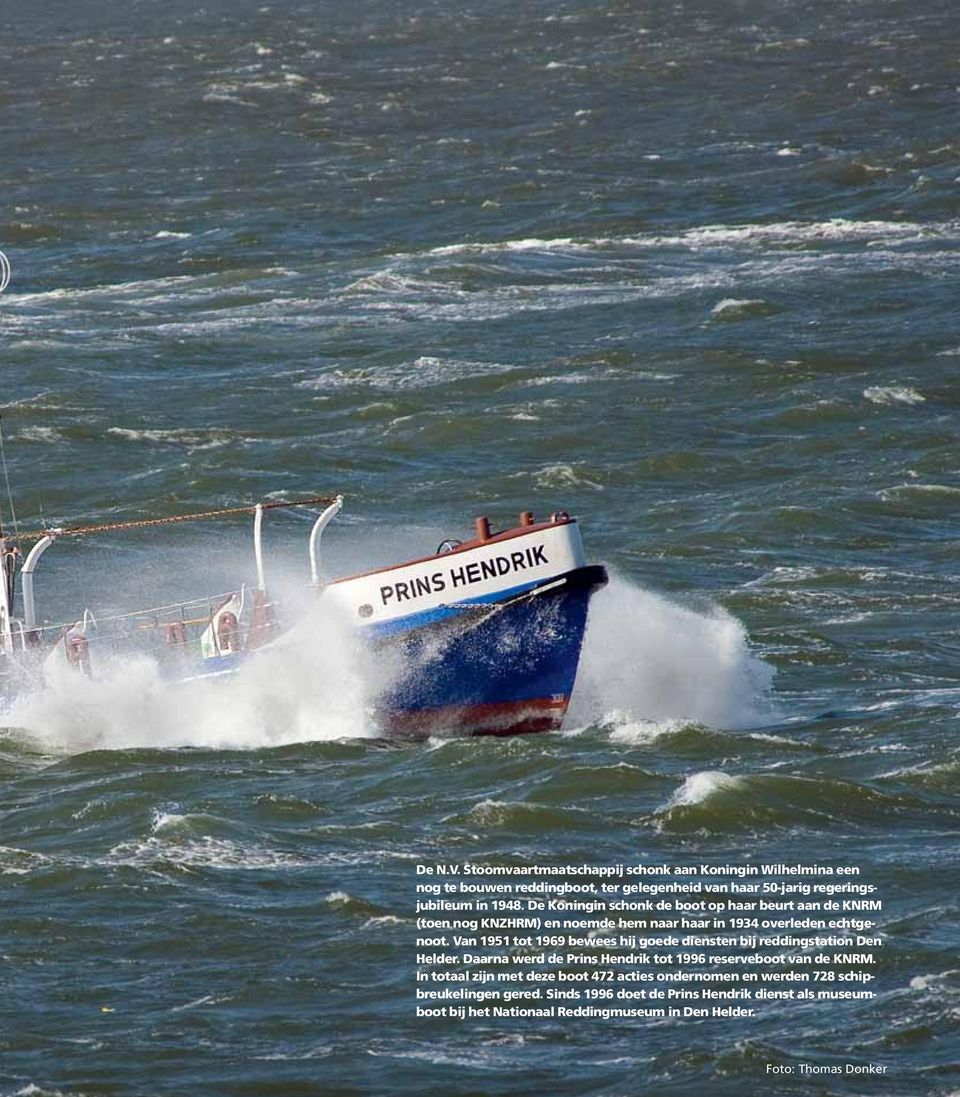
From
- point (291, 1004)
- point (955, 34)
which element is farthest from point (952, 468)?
point (955, 34)

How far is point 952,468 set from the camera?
53969 millimetres

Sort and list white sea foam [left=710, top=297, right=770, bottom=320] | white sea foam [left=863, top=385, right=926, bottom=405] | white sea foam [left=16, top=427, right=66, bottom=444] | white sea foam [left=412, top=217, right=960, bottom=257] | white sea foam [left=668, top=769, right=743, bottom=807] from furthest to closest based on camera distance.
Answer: white sea foam [left=412, top=217, right=960, bottom=257]
white sea foam [left=710, top=297, right=770, bottom=320]
white sea foam [left=863, top=385, right=926, bottom=405]
white sea foam [left=16, top=427, right=66, bottom=444]
white sea foam [left=668, top=769, right=743, bottom=807]

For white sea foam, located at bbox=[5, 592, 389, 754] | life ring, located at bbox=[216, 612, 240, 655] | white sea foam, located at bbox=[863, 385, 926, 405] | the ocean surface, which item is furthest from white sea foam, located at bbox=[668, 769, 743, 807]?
white sea foam, located at bbox=[863, 385, 926, 405]

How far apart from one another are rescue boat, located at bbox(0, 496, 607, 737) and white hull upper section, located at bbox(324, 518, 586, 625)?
0.02 m

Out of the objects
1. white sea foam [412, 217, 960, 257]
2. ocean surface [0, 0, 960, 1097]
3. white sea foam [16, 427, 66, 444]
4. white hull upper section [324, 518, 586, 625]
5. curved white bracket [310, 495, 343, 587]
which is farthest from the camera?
white sea foam [412, 217, 960, 257]

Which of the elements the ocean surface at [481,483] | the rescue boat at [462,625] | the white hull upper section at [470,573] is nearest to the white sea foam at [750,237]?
the ocean surface at [481,483]

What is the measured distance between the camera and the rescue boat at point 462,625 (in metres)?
34.0

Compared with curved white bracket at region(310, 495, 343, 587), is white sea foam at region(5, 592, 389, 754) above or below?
below

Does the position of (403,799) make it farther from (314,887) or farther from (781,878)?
(781,878)

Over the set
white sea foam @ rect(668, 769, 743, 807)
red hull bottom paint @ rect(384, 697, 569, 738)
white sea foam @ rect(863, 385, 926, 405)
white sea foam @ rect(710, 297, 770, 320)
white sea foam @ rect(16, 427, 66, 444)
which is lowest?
white sea foam @ rect(668, 769, 743, 807)

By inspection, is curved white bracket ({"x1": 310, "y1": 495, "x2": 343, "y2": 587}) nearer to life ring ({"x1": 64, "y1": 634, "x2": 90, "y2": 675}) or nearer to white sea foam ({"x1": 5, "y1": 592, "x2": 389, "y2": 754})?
white sea foam ({"x1": 5, "y1": 592, "x2": 389, "y2": 754})

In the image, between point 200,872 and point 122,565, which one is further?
point 122,565

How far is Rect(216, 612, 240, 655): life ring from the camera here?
3544 cm

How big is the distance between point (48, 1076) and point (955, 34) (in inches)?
4220
